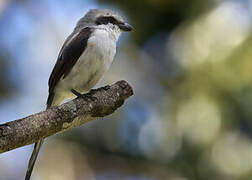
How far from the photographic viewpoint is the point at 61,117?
405 centimetres

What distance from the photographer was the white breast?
5.34m

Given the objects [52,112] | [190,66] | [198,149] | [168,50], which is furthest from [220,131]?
[52,112]

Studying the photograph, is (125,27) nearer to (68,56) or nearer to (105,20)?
(105,20)

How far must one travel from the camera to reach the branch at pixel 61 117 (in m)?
3.72

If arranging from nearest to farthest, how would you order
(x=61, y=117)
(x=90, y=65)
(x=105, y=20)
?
(x=61, y=117)
(x=90, y=65)
(x=105, y=20)

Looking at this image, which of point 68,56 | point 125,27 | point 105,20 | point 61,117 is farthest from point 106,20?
point 61,117

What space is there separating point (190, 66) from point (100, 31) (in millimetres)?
2068

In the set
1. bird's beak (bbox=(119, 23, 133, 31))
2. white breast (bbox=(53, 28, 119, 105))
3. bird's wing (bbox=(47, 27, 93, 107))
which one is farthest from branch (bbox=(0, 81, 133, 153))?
bird's beak (bbox=(119, 23, 133, 31))

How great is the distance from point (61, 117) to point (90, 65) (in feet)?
4.45

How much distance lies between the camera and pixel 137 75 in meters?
8.27

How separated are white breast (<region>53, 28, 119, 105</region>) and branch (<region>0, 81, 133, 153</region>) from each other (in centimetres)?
82

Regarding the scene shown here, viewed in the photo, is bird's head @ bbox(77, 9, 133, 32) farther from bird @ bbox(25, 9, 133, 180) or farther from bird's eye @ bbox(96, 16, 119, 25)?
bird @ bbox(25, 9, 133, 180)

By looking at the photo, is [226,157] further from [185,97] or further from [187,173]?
[185,97]

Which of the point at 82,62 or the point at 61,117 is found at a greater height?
the point at 82,62
